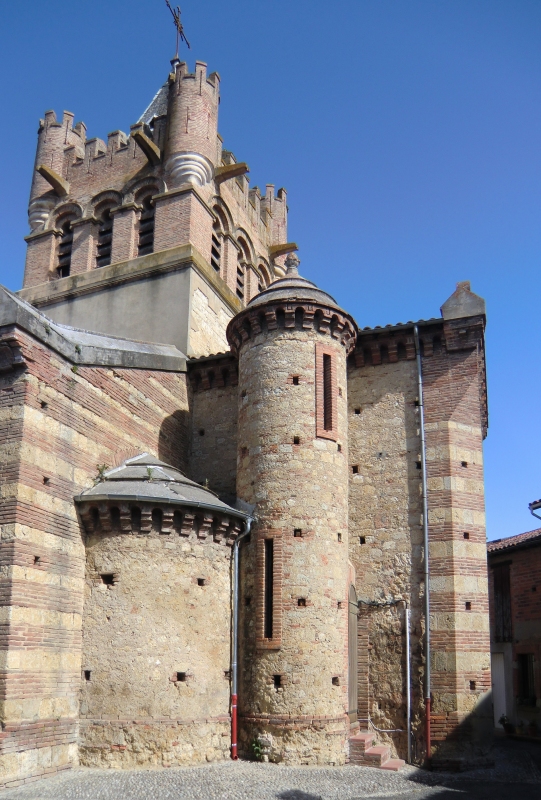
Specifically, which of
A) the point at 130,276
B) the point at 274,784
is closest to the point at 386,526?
the point at 274,784

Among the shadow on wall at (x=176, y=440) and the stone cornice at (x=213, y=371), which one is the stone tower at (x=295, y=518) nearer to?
the stone cornice at (x=213, y=371)

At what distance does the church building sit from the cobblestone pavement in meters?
0.37

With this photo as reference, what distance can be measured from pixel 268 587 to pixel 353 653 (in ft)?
7.84

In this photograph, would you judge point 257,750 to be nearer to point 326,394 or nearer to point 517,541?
point 326,394

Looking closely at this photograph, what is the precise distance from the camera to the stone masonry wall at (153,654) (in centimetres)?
1209

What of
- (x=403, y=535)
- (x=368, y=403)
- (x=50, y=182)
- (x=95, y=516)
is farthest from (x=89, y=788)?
(x=50, y=182)

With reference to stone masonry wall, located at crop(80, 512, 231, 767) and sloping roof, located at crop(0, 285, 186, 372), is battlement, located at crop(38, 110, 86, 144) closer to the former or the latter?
sloping roof, located at crop(0, 285, 186, 372)

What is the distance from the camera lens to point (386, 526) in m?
15.5

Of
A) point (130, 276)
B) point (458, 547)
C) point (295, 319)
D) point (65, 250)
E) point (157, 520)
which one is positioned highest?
point (65, 250)

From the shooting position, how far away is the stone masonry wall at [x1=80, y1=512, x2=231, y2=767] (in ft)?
39.7

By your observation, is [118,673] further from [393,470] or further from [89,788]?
[393,470]

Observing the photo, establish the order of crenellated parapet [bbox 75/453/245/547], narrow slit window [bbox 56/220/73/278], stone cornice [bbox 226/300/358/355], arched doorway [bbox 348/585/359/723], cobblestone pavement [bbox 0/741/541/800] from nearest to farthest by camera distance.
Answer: cobblestone pavement [bbox 0/741/541/800] < crenellated parapet [bbox 75/453/245/547] < arched doorway [bbox 348/585/359/723] < stone cornice [bbox 226/300/358/355] < narrow slit window [bbox 56/220/73/278]


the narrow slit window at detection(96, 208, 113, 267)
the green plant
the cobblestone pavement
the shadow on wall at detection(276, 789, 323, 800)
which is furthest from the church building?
the narrow slit window at detection(96, 208, 113, 267)

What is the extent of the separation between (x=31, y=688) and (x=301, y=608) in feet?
15.5
